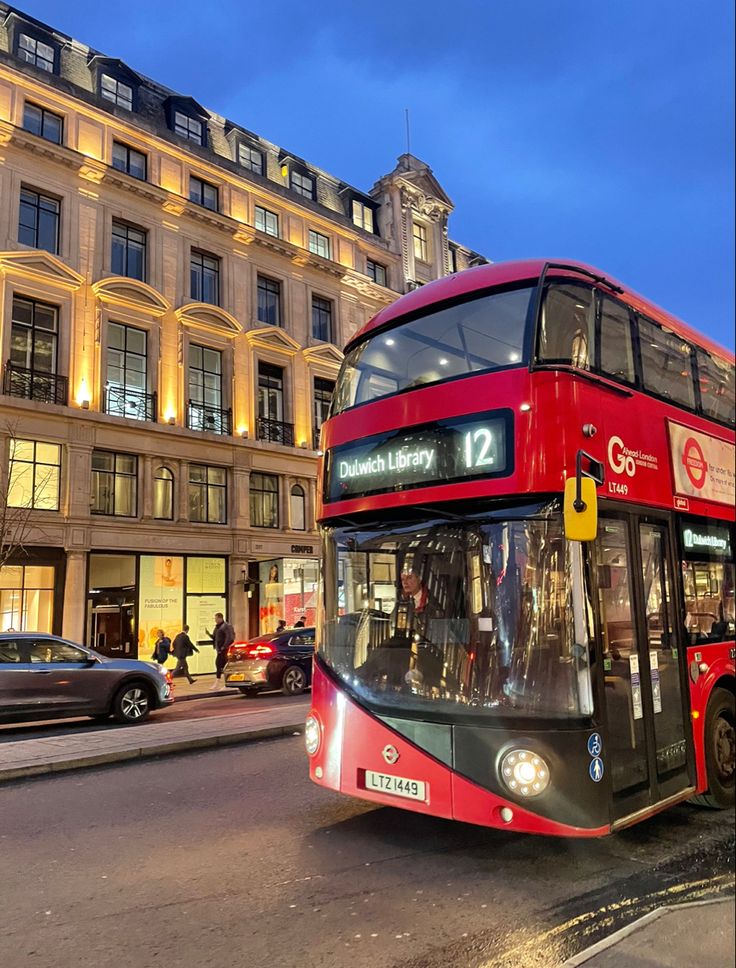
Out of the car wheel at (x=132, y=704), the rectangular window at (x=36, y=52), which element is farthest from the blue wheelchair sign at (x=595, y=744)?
the rectangular window at (x=36, y=52)

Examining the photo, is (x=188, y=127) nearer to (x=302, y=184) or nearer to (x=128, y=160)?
(x=128, y=160)

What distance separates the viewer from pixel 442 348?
236 inches

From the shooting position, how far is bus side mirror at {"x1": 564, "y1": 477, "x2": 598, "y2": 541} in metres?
4.65

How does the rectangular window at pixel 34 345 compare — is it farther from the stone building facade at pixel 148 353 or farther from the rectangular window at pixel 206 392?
the rectangular window at pixel 206 392

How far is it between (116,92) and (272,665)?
66.5 ft

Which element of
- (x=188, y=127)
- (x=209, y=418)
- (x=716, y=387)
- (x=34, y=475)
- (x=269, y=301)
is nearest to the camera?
(x=716, y=387)

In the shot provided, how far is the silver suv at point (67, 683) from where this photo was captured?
464 inches

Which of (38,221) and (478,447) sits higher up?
(38,221)

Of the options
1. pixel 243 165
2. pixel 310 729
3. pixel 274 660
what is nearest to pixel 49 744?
pixel 310 729

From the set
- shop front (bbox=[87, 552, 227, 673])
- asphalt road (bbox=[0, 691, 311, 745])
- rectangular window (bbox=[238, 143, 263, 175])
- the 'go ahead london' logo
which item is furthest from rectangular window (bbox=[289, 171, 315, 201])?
the 'go ahead london' logo

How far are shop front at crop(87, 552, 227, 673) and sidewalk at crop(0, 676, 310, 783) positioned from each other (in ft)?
31.8

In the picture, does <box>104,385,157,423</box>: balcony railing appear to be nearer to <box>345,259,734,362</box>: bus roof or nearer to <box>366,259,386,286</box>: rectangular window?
<box>366,259,386,286</box>: rectangular window

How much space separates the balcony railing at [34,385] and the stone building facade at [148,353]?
2.2 inches

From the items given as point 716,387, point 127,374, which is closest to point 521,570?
point 716,387
